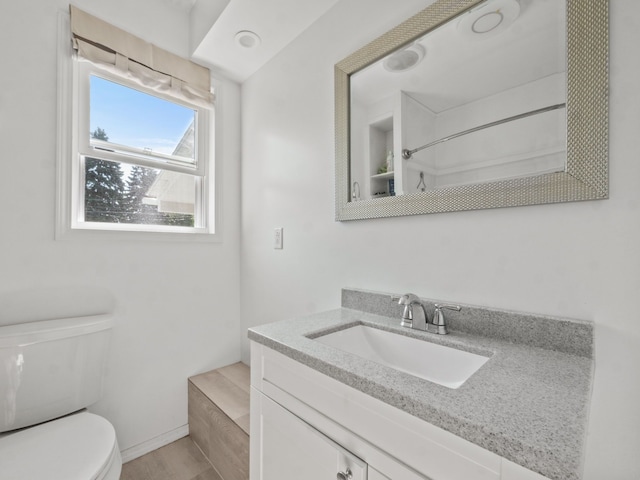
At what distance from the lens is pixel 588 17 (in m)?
0.73

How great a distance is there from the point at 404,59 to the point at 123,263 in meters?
1.67

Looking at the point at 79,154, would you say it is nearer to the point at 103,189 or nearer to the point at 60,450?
the point at 103,189

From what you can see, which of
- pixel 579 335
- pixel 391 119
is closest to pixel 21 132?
pixel 391 119

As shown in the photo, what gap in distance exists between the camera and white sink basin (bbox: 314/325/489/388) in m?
0.84

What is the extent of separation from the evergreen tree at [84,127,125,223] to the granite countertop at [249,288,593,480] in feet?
4.28

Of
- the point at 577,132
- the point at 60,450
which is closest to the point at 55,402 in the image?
the point at 60,450

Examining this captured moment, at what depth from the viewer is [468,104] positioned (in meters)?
0.96

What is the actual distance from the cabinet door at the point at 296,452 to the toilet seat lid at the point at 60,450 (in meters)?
0.55

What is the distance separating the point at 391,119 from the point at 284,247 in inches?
34.4

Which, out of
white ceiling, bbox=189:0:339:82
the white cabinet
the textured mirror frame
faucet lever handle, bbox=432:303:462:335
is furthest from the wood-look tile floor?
white ceiling, bbox=189:0:339:82

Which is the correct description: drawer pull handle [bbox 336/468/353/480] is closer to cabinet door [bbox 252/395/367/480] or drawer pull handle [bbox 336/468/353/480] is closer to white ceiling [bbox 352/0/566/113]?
cabinet door [bbox 252/395/367/480]

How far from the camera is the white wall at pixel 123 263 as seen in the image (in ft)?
4.17

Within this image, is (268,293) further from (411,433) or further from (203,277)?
(411,433)

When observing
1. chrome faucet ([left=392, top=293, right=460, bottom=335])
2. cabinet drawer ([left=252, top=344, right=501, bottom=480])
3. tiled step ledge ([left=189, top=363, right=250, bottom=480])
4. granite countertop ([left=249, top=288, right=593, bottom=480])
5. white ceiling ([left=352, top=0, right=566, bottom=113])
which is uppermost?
white ceiling ([left=352, top=0, right=566, bottom=113])
